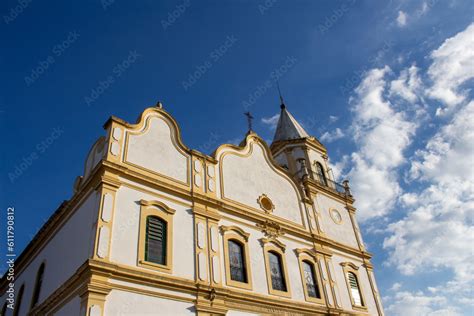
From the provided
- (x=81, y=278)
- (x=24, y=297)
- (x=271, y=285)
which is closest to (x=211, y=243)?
(x=271, y=285)

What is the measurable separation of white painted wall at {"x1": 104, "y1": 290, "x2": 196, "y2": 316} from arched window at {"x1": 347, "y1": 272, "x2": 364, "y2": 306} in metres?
9.74

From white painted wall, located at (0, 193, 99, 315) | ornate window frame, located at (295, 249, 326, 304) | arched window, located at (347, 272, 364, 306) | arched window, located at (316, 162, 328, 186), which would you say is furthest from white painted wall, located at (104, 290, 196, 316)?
arched window, located at (316, 162, 328, 186)

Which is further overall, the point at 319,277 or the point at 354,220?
the point at 354,220

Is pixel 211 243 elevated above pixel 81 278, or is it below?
above

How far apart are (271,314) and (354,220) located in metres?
10.2

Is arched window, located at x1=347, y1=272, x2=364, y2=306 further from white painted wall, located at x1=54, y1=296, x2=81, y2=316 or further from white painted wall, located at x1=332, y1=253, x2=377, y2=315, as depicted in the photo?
white painted wall, located at x1=54, y1=296, x2=81, y2=316

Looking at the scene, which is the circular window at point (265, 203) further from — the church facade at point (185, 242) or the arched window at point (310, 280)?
the arched window at point (310, 280)

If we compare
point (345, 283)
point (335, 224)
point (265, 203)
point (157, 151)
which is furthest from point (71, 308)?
point (335, 224)

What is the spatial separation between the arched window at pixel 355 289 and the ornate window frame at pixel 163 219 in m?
10.3

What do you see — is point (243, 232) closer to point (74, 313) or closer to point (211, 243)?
point (211, 243)

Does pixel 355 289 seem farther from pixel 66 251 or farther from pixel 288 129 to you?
pixel 66 251

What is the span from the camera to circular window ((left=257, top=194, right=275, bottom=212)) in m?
18.1

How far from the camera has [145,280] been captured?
12078mm

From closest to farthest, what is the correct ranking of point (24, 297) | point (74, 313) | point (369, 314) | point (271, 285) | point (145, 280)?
point (74, 313), point (145, 280), point (271, 285), point (24, 297), point (369, 314)
